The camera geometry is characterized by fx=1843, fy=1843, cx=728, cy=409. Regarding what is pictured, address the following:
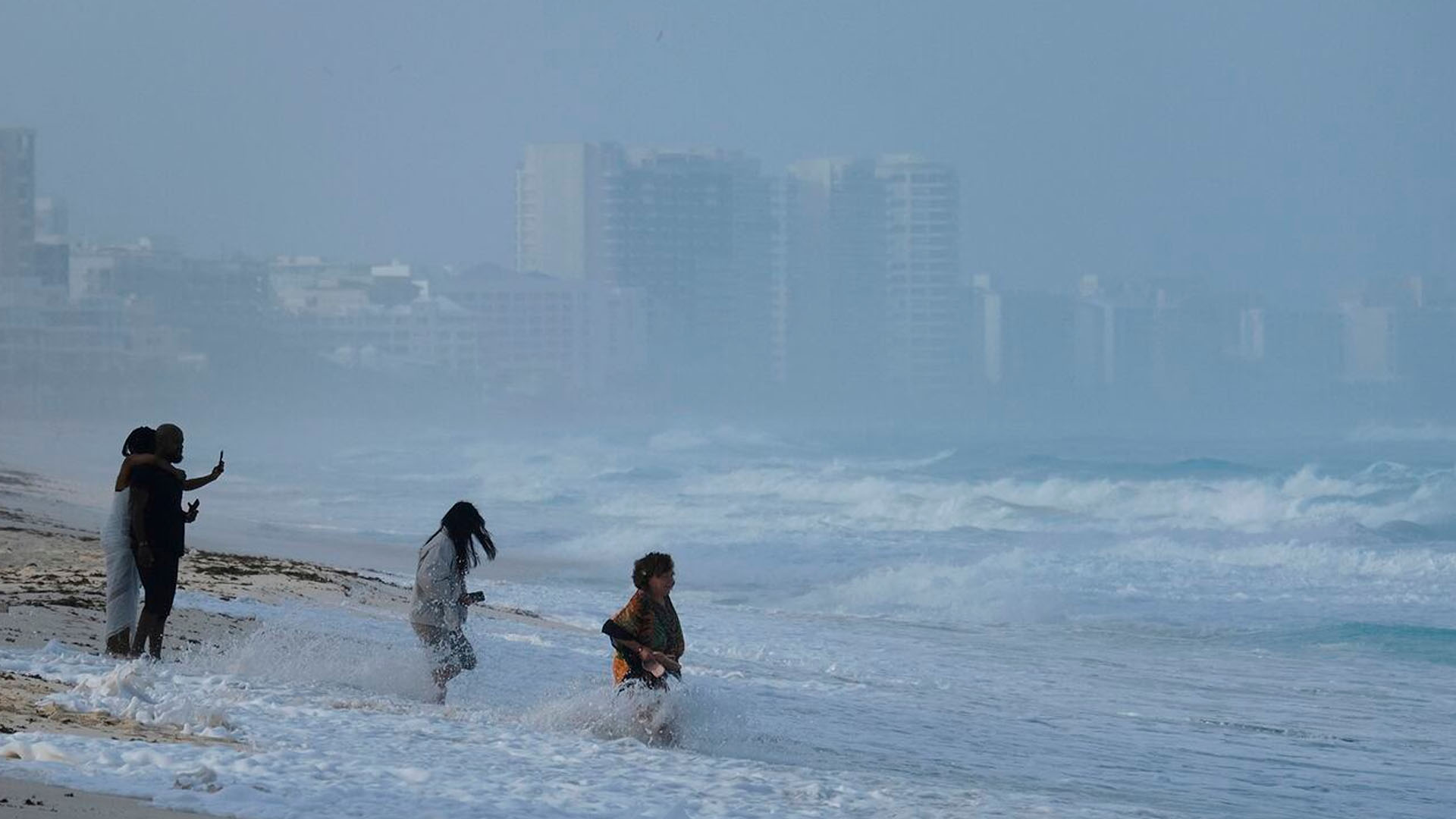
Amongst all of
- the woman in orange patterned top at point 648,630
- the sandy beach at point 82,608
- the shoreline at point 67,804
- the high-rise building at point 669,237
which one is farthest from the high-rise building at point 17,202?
the shoreline at point 67,804

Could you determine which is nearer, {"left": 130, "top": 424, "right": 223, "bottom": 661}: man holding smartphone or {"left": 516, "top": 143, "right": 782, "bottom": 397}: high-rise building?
{"left": 130, "top": 424, "right": 223, "bottom": 661}: man holding smartphone

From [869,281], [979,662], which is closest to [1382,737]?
[979,662]

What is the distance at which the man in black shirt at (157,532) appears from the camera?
8953 millimetres

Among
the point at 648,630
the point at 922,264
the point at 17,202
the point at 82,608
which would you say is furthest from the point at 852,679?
the point at 922,264

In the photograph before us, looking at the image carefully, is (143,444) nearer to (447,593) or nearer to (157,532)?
(157,532)

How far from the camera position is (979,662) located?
14.6 m

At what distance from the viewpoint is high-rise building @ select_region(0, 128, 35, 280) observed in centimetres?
10075

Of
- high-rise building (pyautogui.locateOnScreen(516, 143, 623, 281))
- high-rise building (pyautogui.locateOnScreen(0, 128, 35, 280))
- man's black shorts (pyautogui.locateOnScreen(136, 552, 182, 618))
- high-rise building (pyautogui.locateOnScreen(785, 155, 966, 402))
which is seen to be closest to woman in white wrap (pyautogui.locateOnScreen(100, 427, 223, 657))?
man's black shorts (pyautogui.locateOnScreen(136, 552, 182, 618))

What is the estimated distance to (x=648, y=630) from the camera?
818cm

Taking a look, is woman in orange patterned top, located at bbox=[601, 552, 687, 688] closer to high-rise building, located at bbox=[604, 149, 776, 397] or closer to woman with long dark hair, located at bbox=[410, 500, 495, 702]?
woman with long dark hair, located at bbox=[410, 500, 495, 702]

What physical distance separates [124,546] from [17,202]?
331 ft

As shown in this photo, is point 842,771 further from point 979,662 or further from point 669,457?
point 669,457

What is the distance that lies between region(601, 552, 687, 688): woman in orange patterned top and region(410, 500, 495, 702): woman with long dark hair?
35.0 inches

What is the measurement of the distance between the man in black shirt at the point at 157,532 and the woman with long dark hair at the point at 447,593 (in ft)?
4.01
